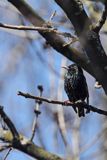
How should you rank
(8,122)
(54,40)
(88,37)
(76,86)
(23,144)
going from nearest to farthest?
(88,37)
(54,40)
(8,122)
(23,144)
(76,86)

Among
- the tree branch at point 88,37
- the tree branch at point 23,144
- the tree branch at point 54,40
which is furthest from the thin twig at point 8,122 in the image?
the tree branch at point 88,37

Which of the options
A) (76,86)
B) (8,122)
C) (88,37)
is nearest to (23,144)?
(8,122)

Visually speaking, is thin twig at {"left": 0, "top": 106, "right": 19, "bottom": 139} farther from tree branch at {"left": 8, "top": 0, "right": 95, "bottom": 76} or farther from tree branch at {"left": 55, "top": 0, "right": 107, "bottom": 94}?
tree branch at {"left": 55, "top": 0, "right": 107, "bottom": 94}

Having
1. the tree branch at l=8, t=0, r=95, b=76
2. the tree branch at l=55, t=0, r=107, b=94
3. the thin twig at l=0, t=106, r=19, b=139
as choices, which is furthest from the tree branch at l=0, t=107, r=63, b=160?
the tree branch at l=55, t=0, r=107, b=94

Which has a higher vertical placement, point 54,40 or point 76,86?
point 54,40

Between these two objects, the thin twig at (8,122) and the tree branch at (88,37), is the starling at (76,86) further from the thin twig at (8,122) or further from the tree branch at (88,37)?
the tree branch at (88,37)

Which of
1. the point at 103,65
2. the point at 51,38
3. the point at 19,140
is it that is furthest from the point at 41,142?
the point at 103,65

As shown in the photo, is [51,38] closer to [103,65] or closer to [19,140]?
[103,65]

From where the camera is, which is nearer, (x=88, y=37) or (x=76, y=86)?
(x=88, y=37)

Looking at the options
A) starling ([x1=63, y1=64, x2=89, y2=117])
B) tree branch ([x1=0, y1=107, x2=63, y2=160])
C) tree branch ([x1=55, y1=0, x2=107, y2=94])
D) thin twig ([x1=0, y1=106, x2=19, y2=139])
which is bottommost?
tree branch ([x1=0, y1=107, x2=63, y2=160])

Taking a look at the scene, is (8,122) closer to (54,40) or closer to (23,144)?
(23,144)

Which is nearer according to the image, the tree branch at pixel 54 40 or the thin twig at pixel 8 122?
the tree branch at pixel 54 40

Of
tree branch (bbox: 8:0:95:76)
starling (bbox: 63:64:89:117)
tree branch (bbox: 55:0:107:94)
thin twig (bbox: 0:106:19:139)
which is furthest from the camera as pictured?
starling (bbox: 63:64:89:117)

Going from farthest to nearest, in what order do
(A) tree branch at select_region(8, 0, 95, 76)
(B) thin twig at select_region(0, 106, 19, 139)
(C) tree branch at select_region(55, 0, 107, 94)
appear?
(B) thin twig at select_region(0, 106, 19, 139), (A) tree branch at select_region(8, 0, 95, 76), (C) tree branch at select_region(55, 0, 107, 94)
